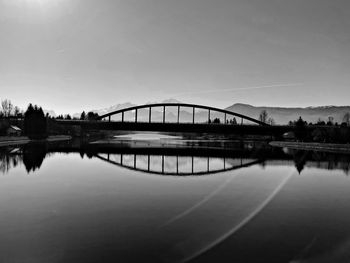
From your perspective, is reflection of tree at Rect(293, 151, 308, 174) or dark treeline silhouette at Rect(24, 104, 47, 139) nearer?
reflection of tree at Rect(293, 151, 308, 174)

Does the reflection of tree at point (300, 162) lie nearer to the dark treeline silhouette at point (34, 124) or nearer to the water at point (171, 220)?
the water at point (171, 220)

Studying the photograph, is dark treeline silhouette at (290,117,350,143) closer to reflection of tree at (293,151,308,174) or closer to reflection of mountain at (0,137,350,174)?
reflection of mountain at (0,137,350,174)

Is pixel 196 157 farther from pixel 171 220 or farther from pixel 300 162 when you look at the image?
pixel 171 220

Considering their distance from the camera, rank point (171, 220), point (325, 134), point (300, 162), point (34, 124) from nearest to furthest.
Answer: point (171, 220) < point (300, 162) < point (325, 134) < point (34, 124)

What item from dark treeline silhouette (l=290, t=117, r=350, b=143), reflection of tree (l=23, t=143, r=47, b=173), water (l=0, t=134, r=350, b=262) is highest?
dark treeline silhouette (l=290, t=117, r=350, b=143)

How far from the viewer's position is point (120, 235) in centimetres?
1304

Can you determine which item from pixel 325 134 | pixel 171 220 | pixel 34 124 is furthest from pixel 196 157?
pixel 34 124

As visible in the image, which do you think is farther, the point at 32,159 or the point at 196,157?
the point at 196,157

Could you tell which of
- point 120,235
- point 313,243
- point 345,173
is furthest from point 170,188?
point 345,173

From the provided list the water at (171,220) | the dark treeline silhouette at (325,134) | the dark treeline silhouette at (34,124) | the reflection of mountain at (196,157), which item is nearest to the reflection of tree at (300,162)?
the reflection of mountain at (196,157)

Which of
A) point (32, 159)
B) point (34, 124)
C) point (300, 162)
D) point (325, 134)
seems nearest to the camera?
point (32, 159)

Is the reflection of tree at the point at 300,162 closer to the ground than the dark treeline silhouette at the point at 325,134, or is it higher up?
closer to the ground

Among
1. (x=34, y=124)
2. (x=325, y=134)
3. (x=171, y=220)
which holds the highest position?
(x=34, y=124)

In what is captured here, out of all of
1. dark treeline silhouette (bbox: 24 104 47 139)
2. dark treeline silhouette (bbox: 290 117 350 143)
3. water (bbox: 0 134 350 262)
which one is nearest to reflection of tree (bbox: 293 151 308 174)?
water (bbox: 0 134 350 262)
